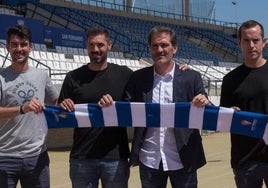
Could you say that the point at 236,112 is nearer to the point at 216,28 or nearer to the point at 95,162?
the point at 95,162

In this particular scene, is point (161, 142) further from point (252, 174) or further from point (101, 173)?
point (252, 174)

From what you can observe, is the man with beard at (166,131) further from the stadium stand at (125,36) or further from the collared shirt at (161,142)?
the stadium stand at (125,36)

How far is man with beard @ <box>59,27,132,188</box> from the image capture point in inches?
158

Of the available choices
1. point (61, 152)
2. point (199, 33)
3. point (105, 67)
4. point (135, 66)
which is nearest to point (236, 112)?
point (105, 67)

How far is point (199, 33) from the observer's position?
3897 cm

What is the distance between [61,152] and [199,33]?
28.2 m

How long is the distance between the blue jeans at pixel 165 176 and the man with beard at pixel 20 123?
0.83 metres

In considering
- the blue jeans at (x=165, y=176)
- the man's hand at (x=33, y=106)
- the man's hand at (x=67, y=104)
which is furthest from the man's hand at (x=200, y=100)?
the man's hand at (x=33, y=106)

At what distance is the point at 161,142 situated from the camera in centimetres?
389

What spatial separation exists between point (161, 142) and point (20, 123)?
3.68 feet

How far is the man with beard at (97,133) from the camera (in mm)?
4012

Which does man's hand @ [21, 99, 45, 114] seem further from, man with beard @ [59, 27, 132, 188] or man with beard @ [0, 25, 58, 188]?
man with beard @ [59, 27, 132, 188]

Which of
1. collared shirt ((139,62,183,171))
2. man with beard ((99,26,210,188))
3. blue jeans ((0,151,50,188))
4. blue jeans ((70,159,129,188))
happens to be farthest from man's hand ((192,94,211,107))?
blue jeans ((0,151,50,188))

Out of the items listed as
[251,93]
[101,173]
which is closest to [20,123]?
[101,173]
